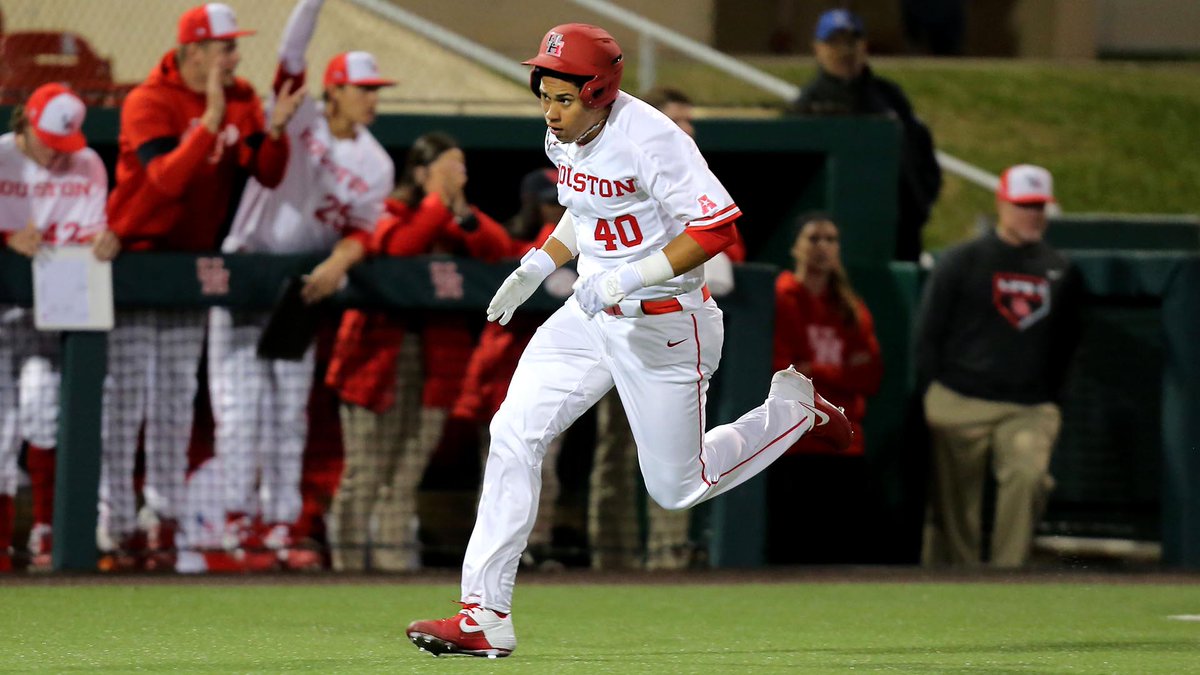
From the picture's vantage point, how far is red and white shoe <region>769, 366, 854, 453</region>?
20.4 feet

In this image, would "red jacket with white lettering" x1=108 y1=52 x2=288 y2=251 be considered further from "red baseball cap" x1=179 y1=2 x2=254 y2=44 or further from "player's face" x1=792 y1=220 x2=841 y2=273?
"player's face" x1=792 y1=220 x2=841 y2=273

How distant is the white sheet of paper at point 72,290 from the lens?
24.8 feet

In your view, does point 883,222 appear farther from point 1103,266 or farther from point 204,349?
point 204,349

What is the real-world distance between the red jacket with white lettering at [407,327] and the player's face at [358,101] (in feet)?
1.30

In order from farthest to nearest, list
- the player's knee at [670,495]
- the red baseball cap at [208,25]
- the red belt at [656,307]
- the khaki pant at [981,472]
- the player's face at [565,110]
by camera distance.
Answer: the khaki pant at [981,472], the red baseball cap at [208,25], the player's knee at [670,495], the red belt at [656,307], the player's face at [565,110]

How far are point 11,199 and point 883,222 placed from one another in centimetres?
395

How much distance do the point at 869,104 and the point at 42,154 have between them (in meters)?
3.92

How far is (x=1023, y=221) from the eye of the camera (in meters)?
8.62

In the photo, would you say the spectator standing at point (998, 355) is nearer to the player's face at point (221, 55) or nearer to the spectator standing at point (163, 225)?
the spectator standing at point (163, 225)

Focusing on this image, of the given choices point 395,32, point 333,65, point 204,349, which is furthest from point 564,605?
point 395,32

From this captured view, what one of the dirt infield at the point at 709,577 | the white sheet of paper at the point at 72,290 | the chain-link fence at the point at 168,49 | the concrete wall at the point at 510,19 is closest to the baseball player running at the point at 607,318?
the dirt infield at the point at 709,577

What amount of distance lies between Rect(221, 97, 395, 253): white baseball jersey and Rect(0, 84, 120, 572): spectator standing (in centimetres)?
60

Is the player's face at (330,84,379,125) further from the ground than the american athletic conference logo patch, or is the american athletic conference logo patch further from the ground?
the american athletic conference logo patch

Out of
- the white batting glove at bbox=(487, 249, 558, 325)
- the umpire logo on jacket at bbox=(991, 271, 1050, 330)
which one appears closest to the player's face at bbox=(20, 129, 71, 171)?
the white batting glove at bbox=(487, 249, 558, 325)
